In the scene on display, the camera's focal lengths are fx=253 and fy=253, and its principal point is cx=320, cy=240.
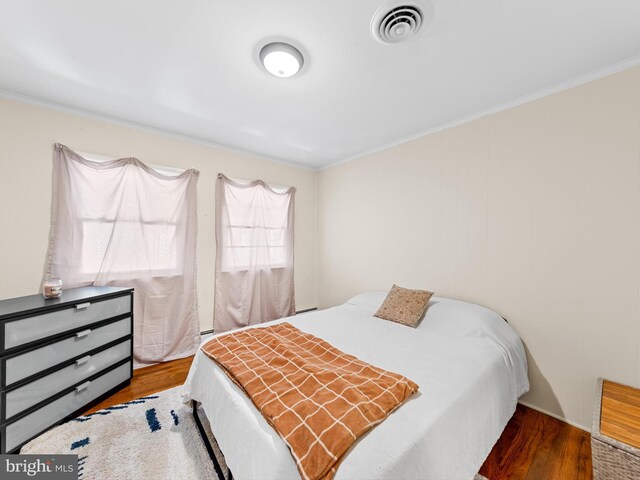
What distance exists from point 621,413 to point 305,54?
2.79 m

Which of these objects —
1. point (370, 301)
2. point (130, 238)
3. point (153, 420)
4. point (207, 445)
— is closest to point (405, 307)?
point (370, 301)

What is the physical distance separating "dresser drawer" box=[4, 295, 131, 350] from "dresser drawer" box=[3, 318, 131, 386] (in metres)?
0.08

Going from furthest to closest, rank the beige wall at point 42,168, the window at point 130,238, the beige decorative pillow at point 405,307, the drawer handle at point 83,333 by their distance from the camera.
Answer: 1. the window at point 130,238
2. the beige decorative pillow at point 405,307
3. the beige wall at point 42,168
4. the drawer handle at point 83,333

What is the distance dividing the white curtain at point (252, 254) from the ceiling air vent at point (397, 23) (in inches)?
95.2

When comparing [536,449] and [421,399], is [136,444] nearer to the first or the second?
[421,399]

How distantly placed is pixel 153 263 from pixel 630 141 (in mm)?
4127

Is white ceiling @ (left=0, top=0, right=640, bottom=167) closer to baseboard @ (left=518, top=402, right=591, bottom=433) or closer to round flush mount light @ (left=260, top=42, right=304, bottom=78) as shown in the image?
round flush mount light @ (left=260, top=42, right=304, bottom=78)

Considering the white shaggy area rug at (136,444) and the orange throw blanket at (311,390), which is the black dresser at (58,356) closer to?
the white shaggy area rug at (136,444)

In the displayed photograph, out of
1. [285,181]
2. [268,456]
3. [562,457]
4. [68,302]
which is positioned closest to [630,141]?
[562,457]

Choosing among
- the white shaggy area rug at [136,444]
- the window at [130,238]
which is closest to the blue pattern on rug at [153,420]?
the white shaggy area rug at [136,444]

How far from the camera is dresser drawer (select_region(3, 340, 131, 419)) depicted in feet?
5.15

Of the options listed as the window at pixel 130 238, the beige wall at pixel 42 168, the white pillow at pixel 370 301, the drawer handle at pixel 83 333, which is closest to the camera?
the drawer handle at pixel 83 333

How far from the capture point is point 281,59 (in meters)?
1.64

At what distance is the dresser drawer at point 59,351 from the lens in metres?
1.57
